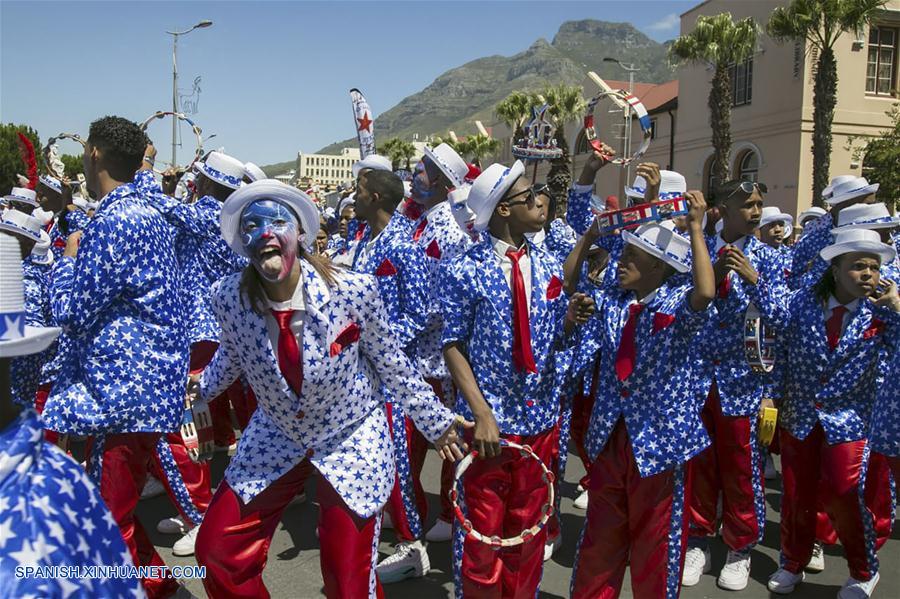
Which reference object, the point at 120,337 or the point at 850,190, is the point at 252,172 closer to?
the point at 120,337

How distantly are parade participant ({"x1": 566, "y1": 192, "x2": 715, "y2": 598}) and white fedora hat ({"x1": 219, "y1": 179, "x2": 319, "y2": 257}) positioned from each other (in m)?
1.37

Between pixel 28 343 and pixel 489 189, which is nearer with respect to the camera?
pixel 28 343

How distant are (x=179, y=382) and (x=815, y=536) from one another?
3.75m

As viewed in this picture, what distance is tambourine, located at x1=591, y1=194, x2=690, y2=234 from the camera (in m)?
3.49

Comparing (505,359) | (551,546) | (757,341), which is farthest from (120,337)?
(757,341)

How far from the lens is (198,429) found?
3.57 meters

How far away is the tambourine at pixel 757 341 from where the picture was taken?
4.48 m

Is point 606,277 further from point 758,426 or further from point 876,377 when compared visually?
point 876,377

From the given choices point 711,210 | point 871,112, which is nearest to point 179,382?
point 711,210

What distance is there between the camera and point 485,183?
Result: 3.76m

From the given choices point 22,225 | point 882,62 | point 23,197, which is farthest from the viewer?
point 882,62

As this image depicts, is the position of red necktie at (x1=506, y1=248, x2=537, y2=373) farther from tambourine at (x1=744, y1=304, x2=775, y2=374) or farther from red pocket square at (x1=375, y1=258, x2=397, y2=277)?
tambourine at (x1=744, y1=304, x2=775, y2=374)

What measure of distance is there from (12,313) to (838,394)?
4.16 m

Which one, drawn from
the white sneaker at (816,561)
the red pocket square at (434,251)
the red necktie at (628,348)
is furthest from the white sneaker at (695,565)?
the red pocket square at (434,251)
